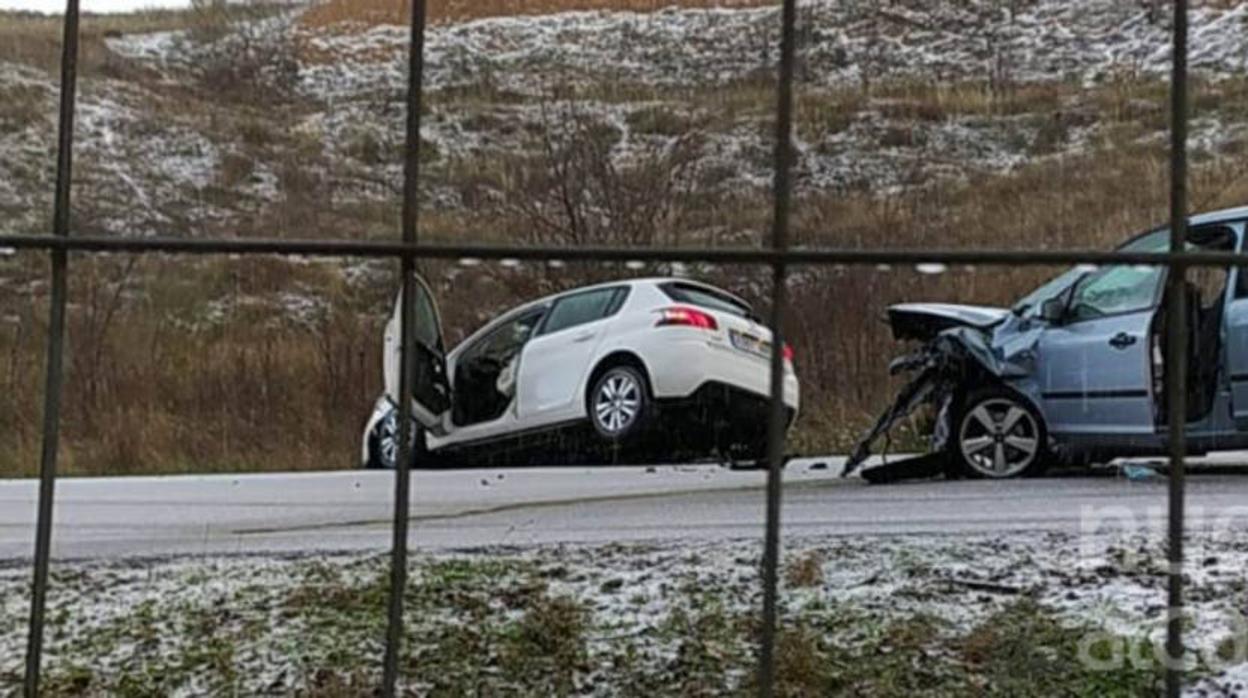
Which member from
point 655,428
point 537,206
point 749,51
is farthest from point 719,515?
point 749,51

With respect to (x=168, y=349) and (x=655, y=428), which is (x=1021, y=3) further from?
(x=168, y=349)

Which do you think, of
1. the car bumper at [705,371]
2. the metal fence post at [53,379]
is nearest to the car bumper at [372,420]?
the car bumper at [705,371]

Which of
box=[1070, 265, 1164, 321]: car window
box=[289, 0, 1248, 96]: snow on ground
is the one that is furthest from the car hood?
box=[289, 0, 1248, 96]: snow on ground

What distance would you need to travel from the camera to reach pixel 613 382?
62.1 inches

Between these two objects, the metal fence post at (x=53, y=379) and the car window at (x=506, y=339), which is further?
the car window at (x=506, y=339)

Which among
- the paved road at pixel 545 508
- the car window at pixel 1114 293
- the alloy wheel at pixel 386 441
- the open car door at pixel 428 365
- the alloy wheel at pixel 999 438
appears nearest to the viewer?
the open car door at pixel 428 365

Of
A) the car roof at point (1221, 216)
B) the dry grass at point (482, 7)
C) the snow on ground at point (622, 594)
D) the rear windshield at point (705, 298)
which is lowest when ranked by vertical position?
the snow on ground at point (622, 594)

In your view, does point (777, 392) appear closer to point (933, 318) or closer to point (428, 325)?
point (428, 325)

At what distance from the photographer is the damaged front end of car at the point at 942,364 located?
1594 millimetres

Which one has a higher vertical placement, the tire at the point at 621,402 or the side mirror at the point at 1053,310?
the side mirror at the point at 1053,310

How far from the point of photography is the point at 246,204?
4.65ft

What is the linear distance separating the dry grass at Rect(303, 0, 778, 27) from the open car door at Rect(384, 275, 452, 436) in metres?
0.35

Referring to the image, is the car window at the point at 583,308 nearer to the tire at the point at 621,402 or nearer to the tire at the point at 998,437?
the tire at the point at 621,402

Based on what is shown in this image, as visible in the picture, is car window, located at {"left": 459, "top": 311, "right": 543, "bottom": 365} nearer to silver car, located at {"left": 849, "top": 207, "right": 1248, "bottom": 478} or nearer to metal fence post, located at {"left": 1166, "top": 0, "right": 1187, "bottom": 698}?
silver car, located at {"left": 849, "top": 207, "right": 1248, "bottom": 478}
